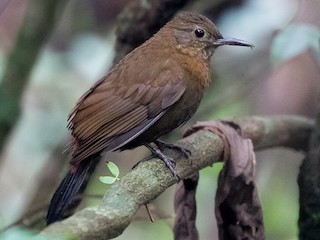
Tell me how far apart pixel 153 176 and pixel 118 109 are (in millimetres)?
585

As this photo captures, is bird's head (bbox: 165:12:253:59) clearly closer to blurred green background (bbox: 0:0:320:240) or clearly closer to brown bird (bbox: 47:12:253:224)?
brown bird (bbox: 47:12:253:224)

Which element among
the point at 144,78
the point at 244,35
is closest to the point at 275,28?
the point at 244,35

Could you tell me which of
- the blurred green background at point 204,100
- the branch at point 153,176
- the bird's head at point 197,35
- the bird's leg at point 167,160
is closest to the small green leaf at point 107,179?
the branch at point 153,176

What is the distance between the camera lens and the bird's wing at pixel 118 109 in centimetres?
285

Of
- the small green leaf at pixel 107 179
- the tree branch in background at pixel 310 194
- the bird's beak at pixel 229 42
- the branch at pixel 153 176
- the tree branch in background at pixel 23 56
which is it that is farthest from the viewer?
the tree branch in background at pixel 23 56

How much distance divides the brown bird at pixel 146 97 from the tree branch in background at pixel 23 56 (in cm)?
55

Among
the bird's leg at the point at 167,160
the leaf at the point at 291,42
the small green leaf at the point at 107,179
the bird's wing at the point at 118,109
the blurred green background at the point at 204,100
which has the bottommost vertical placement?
the blurred green background at the point at 204,100

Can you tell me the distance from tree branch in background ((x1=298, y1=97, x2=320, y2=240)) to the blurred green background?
77cm

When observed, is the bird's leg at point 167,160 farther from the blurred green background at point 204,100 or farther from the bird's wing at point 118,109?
the blurred green background at point 204,100

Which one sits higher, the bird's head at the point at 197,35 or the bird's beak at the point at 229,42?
the bird's head at the point at 197,35

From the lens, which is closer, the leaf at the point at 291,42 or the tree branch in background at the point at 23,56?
the leaf at the point at 291,42

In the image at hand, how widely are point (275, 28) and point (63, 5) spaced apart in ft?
5.01

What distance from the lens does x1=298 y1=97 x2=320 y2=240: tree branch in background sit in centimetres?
320

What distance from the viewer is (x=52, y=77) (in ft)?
17.0
